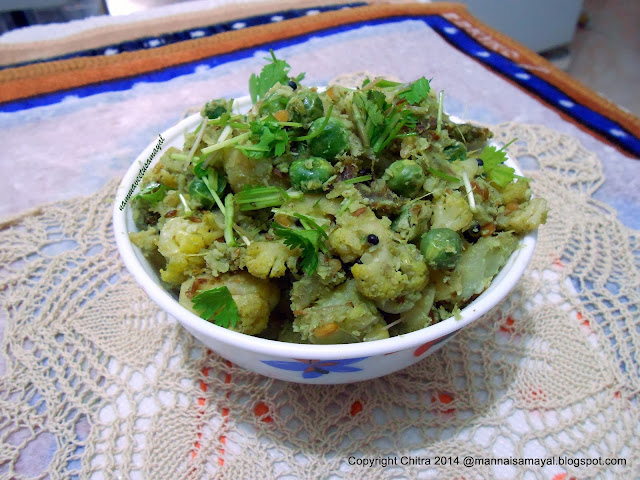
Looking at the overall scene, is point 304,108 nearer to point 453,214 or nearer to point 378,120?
point 378,120

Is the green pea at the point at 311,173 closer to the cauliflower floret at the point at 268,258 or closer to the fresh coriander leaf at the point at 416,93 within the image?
the cauliflower floret at the point at 268,258

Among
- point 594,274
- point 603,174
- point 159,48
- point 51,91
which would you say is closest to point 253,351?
point 594,274

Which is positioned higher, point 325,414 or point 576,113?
point 576,113

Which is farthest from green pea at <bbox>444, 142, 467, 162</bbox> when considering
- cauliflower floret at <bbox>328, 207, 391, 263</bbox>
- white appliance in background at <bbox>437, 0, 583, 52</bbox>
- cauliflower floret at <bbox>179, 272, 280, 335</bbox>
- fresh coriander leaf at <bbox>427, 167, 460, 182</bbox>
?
white appliance in background at <bbox>437, 0, 583, 52</bbox>

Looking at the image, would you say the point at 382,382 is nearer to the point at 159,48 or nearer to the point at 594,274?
the point at 594,274

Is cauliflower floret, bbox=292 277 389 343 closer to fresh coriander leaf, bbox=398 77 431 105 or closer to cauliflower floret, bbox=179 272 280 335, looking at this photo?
cauliflower floret, bbox=179 272 280 335

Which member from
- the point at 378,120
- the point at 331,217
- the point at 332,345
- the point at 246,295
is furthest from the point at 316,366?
the point at 378,120
